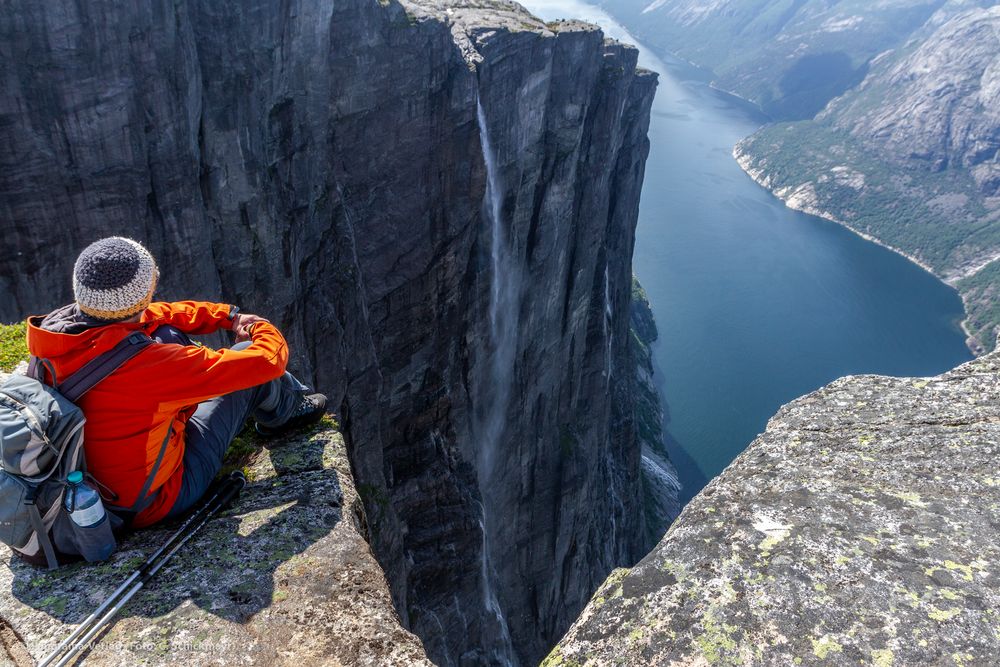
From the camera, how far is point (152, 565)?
5.41 meters

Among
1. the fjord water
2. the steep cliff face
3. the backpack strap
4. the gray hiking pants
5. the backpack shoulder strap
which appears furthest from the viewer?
the fjord water

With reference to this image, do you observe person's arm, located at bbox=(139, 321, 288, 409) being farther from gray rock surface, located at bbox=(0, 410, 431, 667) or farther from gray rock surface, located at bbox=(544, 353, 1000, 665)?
gray rock surface, located at bbox=(544, 353, 1000, 665)

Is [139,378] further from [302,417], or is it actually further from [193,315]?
[302,417]

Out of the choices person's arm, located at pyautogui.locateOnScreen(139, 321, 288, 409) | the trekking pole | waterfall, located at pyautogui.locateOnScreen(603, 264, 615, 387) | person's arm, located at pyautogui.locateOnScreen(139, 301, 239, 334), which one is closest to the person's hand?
person's arm, located at pyautogui.locateOnScreen(139, 301, 239, 334)

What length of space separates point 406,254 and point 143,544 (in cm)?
Result: 2225

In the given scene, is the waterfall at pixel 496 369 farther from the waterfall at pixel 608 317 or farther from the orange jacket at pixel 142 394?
the orange jacket at pixel 142 394

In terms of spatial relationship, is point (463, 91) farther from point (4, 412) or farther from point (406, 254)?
point (4, 412)

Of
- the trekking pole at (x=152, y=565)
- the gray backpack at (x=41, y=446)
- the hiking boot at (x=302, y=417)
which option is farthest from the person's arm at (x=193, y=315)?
the trekking pole at (x=152, y=565)

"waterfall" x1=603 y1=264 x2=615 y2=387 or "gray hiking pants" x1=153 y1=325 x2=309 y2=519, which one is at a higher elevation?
"gray hiking pants" x1=153 y1=325 x2=309 y2=519

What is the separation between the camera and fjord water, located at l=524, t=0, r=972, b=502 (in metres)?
96.4

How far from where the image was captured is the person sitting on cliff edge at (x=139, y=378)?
5.10m

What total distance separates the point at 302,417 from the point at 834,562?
555cm

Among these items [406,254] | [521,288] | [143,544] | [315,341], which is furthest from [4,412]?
[521,288]

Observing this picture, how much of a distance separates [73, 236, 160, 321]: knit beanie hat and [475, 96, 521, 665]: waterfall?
25.7 meters
